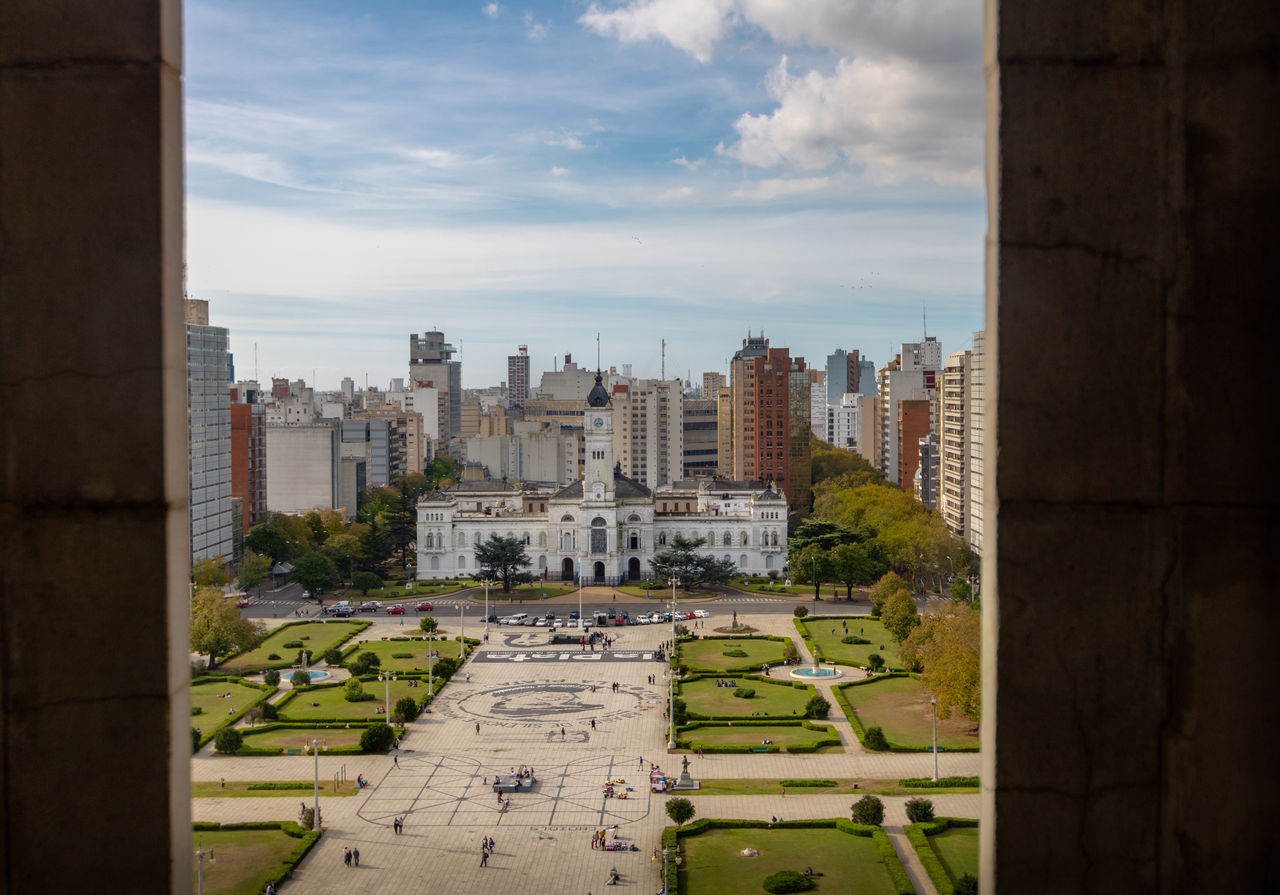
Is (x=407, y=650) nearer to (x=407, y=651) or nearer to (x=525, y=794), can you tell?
(x=407, y=651)

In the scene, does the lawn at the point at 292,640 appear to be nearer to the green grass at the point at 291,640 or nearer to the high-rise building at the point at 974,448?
the green grass at the point at 291,640

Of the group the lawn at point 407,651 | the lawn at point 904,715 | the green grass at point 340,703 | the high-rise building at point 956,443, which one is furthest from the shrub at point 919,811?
the high-rise building at point 956,443

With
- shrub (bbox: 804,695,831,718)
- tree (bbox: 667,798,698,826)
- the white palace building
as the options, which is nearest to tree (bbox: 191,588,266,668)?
shrub (bbox: 804,695,831,718)

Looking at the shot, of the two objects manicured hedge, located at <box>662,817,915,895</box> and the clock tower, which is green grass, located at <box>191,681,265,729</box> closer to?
manicured hedge, located at <box>662,817,915,895</box>

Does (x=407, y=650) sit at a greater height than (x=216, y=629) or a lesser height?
lesser

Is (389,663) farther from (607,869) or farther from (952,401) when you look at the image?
(952,401)

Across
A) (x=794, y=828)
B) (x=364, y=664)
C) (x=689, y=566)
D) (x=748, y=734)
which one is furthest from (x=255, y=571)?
(x=794, y=828)
